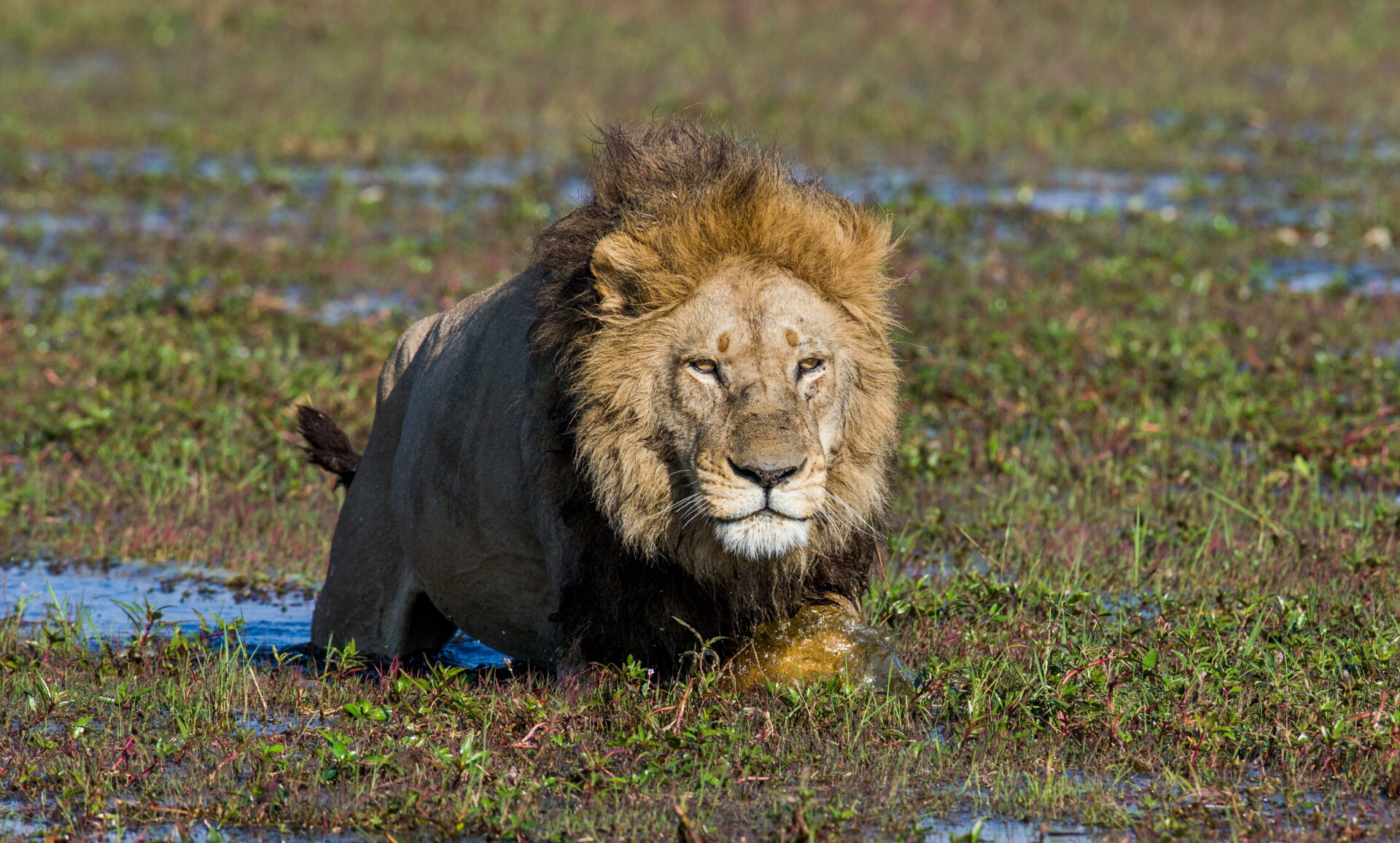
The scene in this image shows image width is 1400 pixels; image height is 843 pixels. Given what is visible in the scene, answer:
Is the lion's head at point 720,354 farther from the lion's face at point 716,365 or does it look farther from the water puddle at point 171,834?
the water puddle at point 171,834

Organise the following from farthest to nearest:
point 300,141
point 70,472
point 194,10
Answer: point 194,10, point 300,141, point 70,472

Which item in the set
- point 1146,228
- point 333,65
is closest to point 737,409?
point 1146,228

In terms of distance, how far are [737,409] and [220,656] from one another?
78.6 inches

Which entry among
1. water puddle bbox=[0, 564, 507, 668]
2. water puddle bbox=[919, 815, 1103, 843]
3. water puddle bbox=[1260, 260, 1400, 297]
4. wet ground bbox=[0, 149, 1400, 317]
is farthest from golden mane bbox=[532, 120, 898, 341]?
water puddle bbox=[1260, 260, 1400, 297]

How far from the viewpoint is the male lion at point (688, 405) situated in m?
4.36

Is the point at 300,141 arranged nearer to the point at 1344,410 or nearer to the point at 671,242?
the point at 1344,410

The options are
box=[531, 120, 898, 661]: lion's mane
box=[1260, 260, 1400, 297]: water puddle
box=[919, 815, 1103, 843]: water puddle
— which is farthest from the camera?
box=[1260, 260, 1400, 297]: water puddle

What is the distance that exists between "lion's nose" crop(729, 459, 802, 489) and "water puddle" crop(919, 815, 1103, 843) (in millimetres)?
890

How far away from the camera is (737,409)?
430 centimetres

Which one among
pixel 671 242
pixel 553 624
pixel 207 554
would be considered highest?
pixel 671 242

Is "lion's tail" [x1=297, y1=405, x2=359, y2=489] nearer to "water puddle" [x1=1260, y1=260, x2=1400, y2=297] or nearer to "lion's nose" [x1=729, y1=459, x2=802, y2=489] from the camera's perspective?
"lion's nose" [x1=729, y1=459, x2=802, y2=489]

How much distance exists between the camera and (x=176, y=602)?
6785mm

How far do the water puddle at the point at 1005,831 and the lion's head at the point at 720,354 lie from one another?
757mm

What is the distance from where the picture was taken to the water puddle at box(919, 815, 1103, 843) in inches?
162
